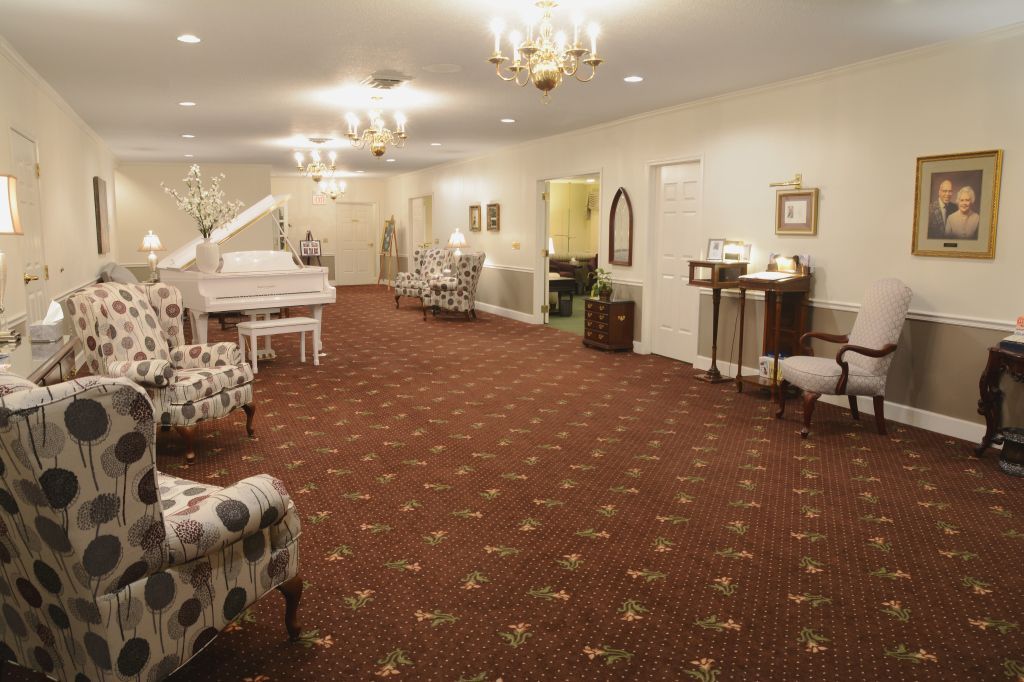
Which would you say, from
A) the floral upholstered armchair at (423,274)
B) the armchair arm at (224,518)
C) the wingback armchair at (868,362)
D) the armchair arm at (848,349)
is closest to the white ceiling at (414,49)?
the wingback armchair at (868,362)

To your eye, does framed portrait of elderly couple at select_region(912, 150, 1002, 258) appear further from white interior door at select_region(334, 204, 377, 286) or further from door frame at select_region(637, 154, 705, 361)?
white interior door at select_region(334, 204, 377, 286)

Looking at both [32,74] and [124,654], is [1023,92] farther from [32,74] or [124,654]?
[32,74]

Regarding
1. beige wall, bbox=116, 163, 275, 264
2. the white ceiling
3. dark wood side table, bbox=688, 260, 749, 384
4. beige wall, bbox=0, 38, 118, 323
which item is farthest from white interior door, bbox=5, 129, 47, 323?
beige wall, bbox=116, 163, 275, 264

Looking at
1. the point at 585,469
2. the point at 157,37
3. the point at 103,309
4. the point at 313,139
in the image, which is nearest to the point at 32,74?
the point at 157,37

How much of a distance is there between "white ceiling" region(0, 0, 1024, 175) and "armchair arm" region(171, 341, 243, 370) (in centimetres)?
216

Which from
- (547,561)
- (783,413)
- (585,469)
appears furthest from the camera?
(783,413)

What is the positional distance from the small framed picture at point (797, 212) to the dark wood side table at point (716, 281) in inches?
20.1

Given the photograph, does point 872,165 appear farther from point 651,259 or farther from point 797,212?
point 651,259

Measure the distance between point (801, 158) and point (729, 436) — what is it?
273 cm

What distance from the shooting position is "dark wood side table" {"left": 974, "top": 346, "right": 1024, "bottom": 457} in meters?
4.39

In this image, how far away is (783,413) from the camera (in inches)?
227

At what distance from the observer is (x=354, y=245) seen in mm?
18125

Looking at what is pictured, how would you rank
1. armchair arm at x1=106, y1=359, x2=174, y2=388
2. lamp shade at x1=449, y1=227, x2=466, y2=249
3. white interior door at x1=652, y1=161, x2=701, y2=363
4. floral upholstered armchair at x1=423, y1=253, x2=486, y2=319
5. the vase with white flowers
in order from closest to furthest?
armchair arm at x1=106, y1=359, x2=174, y2=388 → the vase with white flowers → white interior door at x1=652, y1=161, x2=701, y2=363 → floral upholstered armchair at x1=423, y1=253, x2=486, y2=319 → lamp shade at x1=449, y1=227, x2=466, y2=249

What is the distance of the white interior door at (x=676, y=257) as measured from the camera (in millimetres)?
7699
